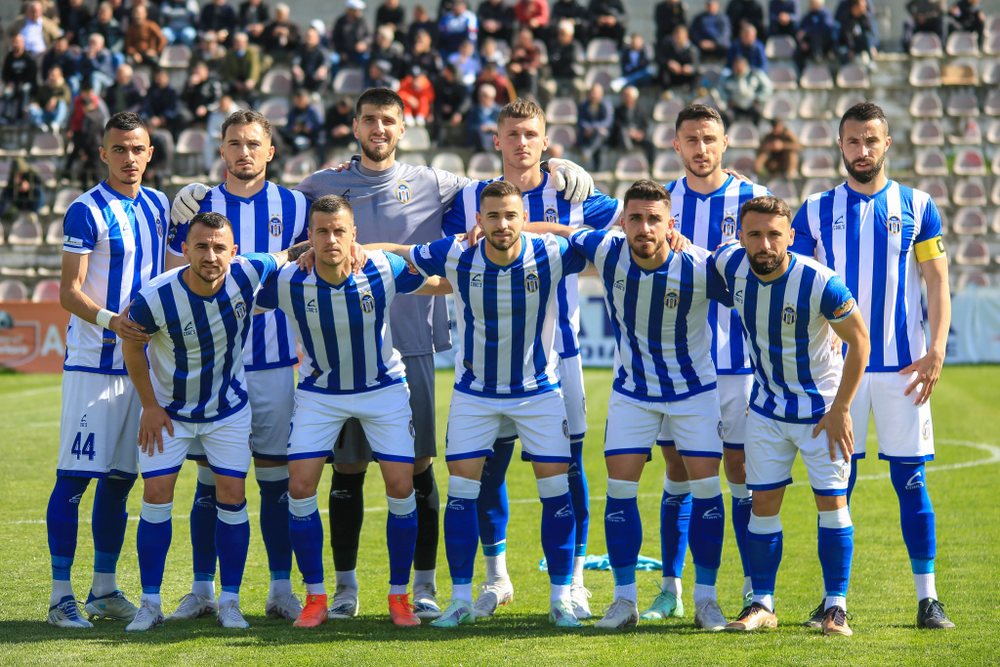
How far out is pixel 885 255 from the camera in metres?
5.91

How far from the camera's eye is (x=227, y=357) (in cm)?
600

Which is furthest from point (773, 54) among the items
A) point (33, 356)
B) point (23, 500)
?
point (23, 500)

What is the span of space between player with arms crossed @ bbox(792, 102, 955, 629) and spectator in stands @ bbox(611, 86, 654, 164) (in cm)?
1489

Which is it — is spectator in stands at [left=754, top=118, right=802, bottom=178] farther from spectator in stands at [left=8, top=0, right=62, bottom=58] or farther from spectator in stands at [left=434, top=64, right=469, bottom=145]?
spectator in stands at [left=8, top=0, right=62, bottom=58]

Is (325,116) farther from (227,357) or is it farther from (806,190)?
(227,357)

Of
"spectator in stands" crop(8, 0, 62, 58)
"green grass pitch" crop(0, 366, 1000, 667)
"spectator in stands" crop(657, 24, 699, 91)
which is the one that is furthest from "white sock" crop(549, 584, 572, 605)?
"spectator in stands" crop(8, 0, 62, 58)

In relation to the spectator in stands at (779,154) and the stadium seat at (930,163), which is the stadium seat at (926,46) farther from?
the spectator in stands at (779,154)

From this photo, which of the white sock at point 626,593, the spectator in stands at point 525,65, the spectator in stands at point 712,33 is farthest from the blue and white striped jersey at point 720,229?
the spectator in stands at point 712,33

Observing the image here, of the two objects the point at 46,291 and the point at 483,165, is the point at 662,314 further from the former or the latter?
the point at 46,291

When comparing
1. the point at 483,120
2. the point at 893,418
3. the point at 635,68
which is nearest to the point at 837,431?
the point at 893,418

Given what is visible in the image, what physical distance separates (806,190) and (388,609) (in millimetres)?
15643

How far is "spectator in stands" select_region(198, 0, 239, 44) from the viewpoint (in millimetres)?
22594

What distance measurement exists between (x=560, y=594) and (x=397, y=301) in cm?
166

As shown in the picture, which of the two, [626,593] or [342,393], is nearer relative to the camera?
[626,593]
